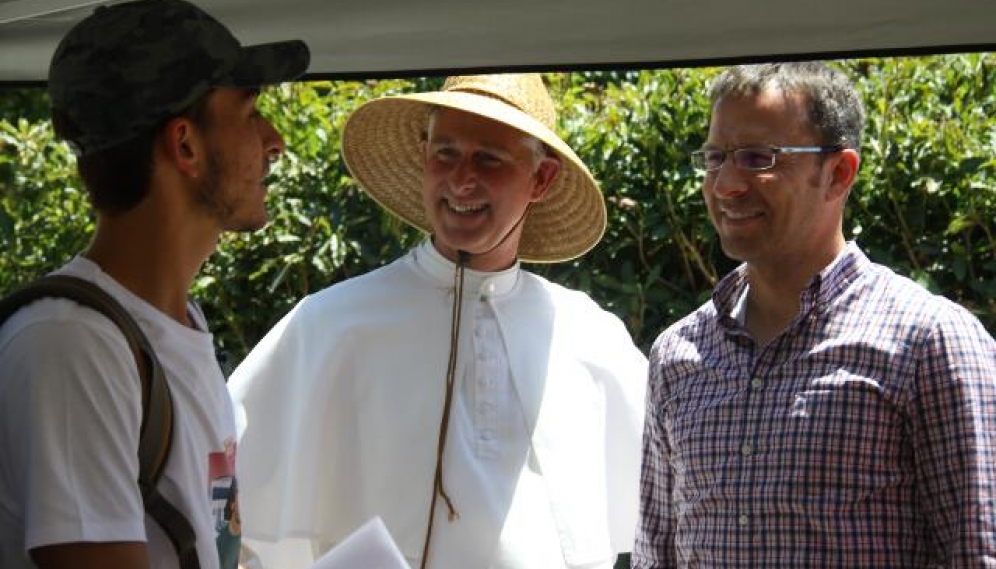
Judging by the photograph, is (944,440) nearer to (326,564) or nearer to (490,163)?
(326,564)

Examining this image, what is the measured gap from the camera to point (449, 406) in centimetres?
349

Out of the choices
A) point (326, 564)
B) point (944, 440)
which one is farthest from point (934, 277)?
point (326, 564)

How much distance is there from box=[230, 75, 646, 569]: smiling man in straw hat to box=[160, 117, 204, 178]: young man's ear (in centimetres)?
147

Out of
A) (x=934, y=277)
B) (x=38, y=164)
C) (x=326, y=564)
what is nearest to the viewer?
(x=326, y=564)

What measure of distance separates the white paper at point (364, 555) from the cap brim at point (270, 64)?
2.11 ft

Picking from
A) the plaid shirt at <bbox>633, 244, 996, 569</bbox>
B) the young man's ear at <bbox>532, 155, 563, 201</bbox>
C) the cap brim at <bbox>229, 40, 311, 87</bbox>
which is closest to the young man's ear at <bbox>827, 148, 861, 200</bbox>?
the plaid shirt at <bbox>633, 244, 996, 569</bbox>

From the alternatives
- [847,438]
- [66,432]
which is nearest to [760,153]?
[847,438]

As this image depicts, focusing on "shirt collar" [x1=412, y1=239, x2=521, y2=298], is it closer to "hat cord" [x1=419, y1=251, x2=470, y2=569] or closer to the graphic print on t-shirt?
"hat cord" [x1=419, y1=251, x2=470, y2=569]

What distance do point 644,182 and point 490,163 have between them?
952mm

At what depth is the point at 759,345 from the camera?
9.34 feet

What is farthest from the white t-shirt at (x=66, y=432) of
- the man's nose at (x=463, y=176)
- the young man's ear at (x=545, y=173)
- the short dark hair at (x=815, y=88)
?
the young man's ear at (x=545, y=173)

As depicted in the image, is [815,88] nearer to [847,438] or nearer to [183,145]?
[847,438]

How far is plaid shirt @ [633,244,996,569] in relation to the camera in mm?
2529

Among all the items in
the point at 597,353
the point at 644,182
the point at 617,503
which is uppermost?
the point at 644,182
